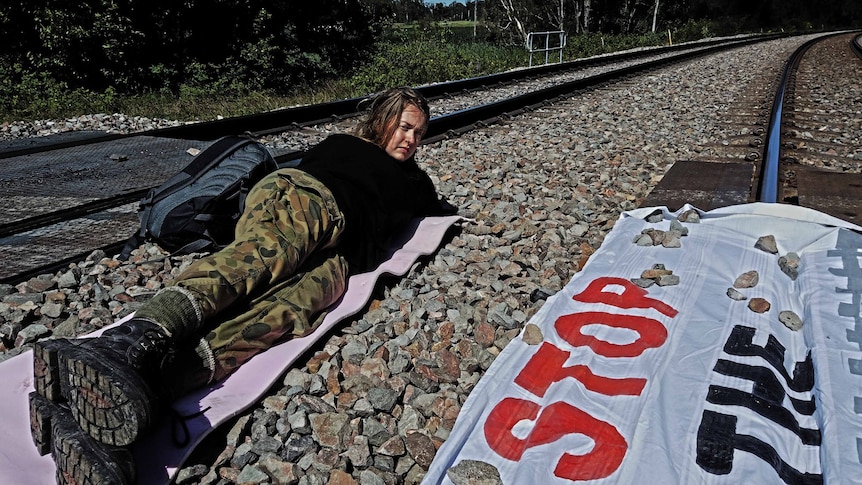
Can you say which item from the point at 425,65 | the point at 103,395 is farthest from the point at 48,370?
the point at 425,65

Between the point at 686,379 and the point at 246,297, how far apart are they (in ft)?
4.73

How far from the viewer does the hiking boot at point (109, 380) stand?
157cm

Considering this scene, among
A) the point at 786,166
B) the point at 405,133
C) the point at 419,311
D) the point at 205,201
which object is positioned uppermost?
the point at 405,133

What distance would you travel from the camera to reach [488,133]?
6293mm

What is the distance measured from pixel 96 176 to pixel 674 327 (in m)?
3.99

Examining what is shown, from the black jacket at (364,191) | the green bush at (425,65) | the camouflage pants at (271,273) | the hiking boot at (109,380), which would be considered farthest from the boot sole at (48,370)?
the green bush at (425,65)

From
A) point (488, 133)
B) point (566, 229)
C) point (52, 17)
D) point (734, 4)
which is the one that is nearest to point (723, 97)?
point (488, 133)

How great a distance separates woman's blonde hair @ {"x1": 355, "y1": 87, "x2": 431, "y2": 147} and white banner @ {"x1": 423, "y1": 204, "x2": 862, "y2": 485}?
113cm

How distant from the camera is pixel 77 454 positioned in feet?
5.03

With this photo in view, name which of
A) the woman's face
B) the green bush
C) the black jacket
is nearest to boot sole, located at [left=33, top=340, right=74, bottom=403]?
the black jacket

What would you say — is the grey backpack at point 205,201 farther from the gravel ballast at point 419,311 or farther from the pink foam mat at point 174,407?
the pink foam mat at point 174,407

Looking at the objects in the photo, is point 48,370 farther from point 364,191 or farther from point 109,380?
point 364,191

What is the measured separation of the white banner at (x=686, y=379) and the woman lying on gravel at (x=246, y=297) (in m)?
0.76

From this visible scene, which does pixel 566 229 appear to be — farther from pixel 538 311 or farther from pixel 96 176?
pixel 96 176
